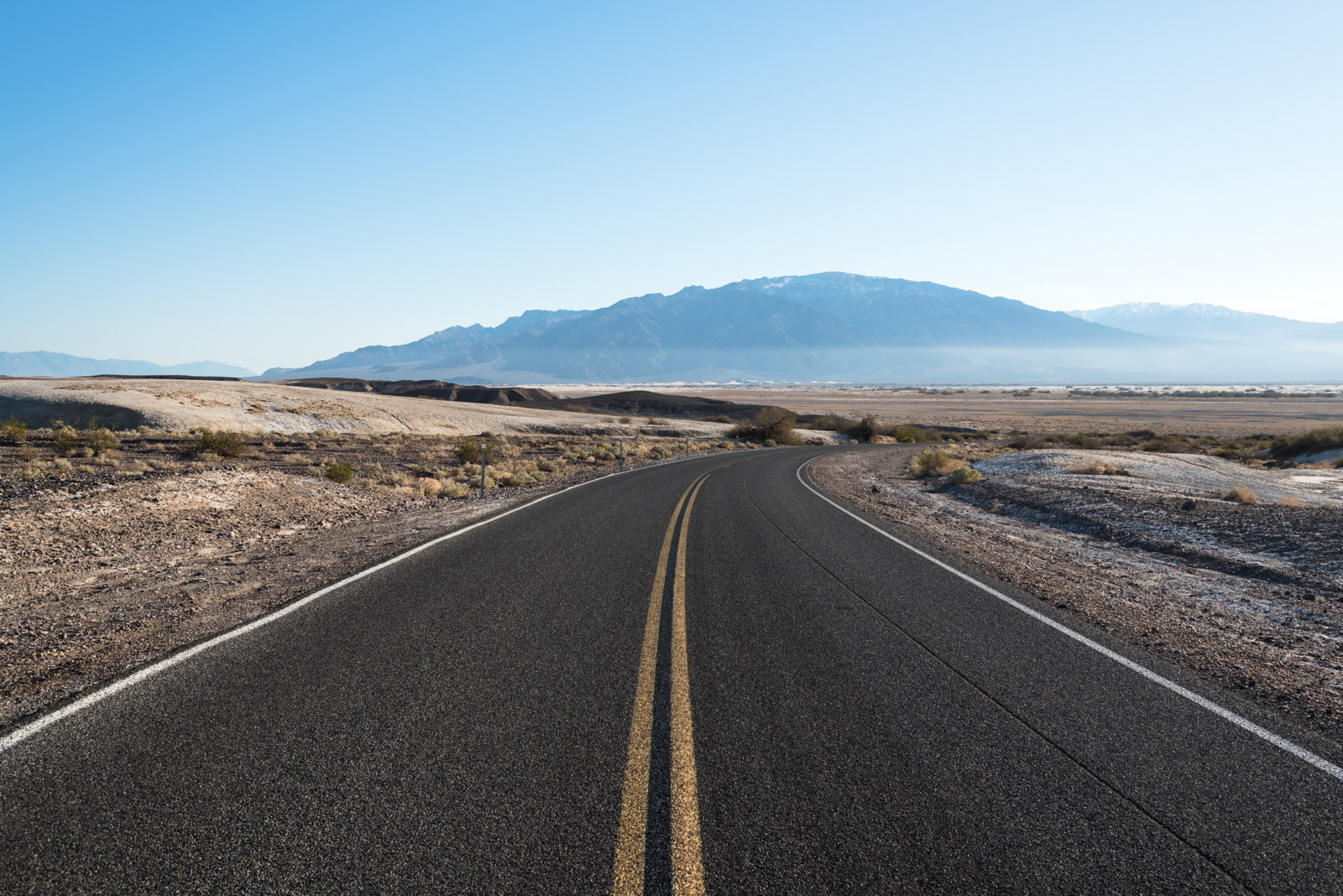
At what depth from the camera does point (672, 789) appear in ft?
11.5

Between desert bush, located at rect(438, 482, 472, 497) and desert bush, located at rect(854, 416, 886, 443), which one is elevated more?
desert bush, located at rect(438, 482, 472, 497)

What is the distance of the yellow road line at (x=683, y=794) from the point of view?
285cm

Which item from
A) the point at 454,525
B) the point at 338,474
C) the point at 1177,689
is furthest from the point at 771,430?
the point at 1177,689

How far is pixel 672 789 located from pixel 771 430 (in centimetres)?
5147

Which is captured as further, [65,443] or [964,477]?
[964,477]

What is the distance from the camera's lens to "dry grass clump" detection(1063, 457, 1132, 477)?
861 inches

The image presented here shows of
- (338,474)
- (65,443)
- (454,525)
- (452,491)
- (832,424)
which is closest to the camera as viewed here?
(454,525)

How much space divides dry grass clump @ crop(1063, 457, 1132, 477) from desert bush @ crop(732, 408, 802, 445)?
102 feet

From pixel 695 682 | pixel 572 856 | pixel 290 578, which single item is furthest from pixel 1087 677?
pixel 290 578

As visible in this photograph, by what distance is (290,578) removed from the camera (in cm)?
815

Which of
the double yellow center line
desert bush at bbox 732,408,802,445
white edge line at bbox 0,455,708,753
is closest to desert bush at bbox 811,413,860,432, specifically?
desert bush at bbox 732,408,802,445

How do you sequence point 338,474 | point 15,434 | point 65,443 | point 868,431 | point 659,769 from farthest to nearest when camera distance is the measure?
point 868,431 → point 15,434 → point 65,443 → point 338,474 → point 659,769

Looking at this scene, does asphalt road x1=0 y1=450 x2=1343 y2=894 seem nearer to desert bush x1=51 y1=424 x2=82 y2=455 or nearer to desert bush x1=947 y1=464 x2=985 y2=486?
desert bush x1=947 y1=464 x2=985 y2=486

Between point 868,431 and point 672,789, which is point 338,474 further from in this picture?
point 868,431
